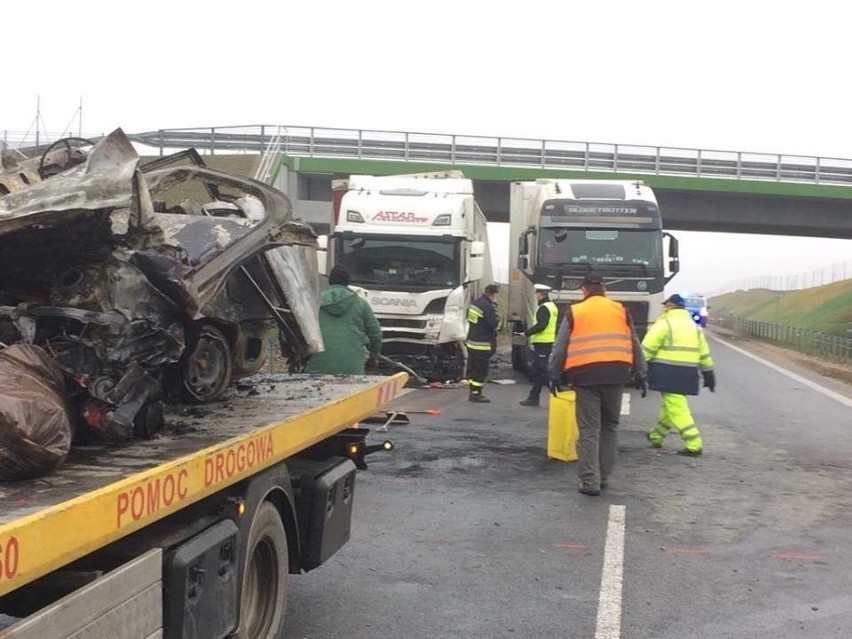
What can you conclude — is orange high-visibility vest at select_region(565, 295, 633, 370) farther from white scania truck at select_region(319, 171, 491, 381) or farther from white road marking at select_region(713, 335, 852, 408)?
white road marking at select_region(713, 335, 852, 408)

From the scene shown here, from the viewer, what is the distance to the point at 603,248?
59.4 feet

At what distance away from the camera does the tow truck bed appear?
2.59 meters

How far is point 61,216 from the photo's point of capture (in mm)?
3770

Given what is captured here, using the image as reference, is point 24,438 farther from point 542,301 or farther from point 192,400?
point 542,301

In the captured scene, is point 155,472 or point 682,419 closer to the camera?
point 155,472

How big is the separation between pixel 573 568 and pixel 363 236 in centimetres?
1176

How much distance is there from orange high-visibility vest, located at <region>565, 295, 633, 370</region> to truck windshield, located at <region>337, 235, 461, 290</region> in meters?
8.65

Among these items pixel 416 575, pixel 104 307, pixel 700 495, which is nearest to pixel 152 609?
pixel 104 307

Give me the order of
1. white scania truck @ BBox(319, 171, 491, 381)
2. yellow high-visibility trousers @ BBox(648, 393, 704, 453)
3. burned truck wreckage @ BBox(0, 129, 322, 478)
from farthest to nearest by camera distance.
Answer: white scania truck @ BBox(319, 171, 491, 381)
yellow high-visibility trousers @ BBox(648, 393, 704, 453)
burned truck wreckage @ BBox(0, 129, 322, 478)

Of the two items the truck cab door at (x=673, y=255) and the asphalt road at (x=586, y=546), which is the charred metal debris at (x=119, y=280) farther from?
the truck cab door at (x=673, y=255)

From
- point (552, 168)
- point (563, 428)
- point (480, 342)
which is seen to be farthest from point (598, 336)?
point (552, 168)

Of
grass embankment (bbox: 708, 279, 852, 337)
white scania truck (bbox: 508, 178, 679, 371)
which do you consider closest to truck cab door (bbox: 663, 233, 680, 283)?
white scania truck (bbox: 508, 178, 679, 371)

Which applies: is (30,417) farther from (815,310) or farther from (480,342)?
(815,310)

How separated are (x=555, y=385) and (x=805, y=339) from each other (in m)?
29.5
